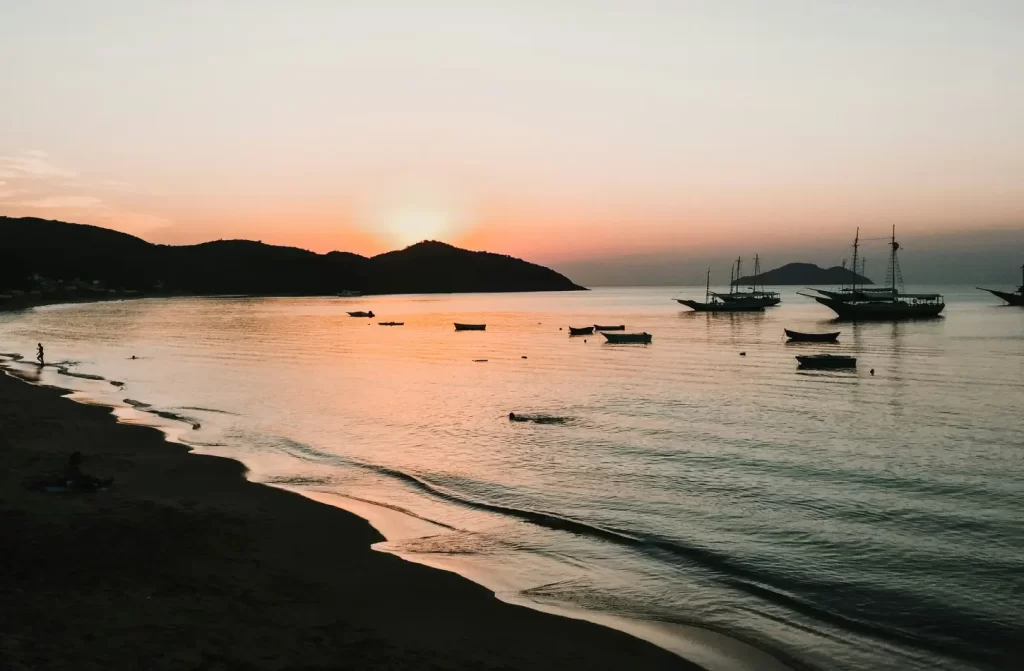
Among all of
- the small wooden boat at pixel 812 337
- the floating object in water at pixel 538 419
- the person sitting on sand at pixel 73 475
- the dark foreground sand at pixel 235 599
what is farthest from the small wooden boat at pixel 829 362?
the person sitting on sand at pixel 73 475

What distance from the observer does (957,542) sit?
1808 cm

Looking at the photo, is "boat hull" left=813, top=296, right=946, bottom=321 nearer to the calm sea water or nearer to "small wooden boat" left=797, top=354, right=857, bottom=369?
the calm sea water

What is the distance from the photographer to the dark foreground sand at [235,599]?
1027 centimetres

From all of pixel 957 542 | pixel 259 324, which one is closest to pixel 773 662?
pixel 957 542

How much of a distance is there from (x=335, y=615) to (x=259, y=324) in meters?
129

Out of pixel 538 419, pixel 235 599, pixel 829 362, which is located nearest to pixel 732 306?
pixel 829 362

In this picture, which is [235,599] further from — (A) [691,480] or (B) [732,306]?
(B) [732,306]

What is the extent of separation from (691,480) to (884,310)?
124m

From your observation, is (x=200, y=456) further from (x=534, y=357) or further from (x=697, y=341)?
(x=697, y=341)

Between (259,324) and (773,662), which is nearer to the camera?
(773,662)

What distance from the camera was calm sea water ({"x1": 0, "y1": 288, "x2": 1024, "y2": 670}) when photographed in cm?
1414

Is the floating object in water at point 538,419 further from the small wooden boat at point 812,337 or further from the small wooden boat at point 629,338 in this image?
the small wooden boat at point 812,337

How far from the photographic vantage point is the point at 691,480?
80.1 feet

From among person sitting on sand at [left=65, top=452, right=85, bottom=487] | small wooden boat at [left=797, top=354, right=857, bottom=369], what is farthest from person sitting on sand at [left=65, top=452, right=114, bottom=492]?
small wooden boat at [left=797, top=354, right=857, bottom=369]
